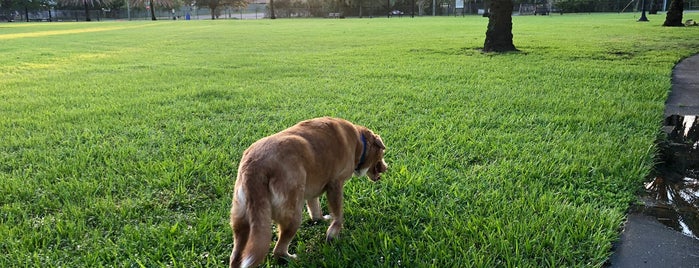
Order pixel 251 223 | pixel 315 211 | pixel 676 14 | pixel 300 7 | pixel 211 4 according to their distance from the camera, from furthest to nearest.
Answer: pixel 300 7 < pixel 211 4 < pixel 676 14 < pixel 315 211 < pixel 251 223

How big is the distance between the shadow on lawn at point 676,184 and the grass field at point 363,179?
145 mm

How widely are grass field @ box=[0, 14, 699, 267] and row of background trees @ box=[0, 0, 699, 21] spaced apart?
52846 millimetres

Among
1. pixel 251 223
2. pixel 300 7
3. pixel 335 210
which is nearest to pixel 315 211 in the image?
pixel 335 210

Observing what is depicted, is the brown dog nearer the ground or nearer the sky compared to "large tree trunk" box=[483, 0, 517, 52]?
nearer the ground

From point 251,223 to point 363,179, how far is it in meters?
1.54

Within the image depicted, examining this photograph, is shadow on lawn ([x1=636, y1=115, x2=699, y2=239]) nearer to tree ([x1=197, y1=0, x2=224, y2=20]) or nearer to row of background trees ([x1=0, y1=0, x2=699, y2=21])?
row of background trees ([x1=0, y1=0, x2=699, y2=21])

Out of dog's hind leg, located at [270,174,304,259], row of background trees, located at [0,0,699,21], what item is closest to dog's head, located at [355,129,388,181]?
dog's hind leg, located at [270,174,304,259]

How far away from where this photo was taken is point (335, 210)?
267cm

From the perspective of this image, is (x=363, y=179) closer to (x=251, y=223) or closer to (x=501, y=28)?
(x=251, y=223)

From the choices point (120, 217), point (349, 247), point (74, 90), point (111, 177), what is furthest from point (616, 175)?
point (74, 90)

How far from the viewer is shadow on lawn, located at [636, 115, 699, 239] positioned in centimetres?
281

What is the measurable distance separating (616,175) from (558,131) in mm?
1161

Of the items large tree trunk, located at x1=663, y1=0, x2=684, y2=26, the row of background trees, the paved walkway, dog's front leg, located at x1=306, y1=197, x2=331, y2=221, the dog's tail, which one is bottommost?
the paved walkway

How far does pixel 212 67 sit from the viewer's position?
10000mm
